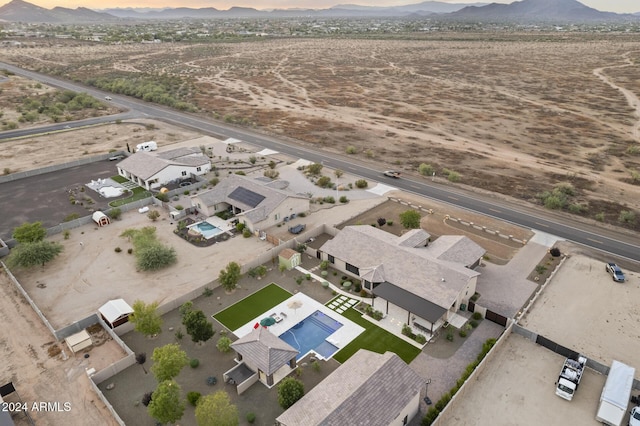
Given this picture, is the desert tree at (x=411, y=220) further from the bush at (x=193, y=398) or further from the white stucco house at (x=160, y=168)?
the white stucco house at (x=160, y=168)

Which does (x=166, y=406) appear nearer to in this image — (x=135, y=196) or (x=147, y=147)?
(x=135, y=196)

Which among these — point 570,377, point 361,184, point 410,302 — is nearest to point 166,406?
point 410,302

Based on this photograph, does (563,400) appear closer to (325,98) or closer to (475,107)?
(475,107)

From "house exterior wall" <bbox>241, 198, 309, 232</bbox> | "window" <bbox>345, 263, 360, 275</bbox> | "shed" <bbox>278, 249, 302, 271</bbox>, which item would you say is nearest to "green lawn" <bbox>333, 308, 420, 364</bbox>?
"window" <bbox>345, 263, 360, 275</bbox>

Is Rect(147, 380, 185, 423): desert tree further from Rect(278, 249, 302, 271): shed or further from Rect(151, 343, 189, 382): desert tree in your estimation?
Rect(278, 249, 302, 271): shed

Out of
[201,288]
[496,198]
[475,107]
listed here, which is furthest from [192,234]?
[475,107]

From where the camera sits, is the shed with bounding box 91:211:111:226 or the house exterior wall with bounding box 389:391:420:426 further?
the shed with bounding box 91:211:111:226

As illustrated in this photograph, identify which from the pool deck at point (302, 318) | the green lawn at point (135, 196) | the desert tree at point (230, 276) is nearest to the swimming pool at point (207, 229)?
the desert tree at point (230, 276)
